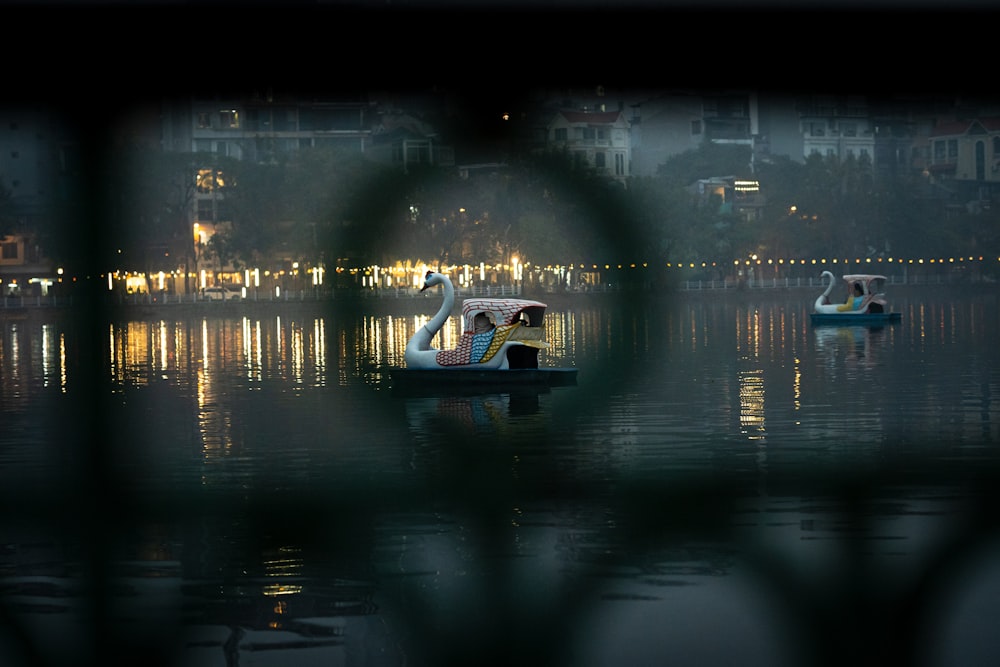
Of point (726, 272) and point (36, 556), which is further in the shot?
point (726, 272)

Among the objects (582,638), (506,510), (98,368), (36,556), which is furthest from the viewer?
(98,368)

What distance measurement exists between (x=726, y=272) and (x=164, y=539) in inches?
3329

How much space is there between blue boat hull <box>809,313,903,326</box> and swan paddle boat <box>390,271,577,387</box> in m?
23.7

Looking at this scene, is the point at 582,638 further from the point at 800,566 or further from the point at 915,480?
the point at 915,480

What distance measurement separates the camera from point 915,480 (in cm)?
1256

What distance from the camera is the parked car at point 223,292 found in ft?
244

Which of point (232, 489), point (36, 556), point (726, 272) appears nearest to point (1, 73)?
point (36, 556)

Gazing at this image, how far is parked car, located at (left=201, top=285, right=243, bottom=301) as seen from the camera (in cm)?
7442

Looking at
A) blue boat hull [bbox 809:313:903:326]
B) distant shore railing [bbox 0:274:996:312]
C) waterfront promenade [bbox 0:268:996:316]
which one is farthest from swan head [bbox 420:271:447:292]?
distant shore railing [bbox 0:274:996:312]

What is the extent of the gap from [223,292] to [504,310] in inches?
2142

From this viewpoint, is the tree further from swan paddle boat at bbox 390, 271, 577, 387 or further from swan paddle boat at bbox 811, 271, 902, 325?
swan paddle boat at bbox 390, 271, 577, 387

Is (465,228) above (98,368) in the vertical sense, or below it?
above

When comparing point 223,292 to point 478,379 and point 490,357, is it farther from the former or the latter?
point 478,379

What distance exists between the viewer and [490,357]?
23766mm
